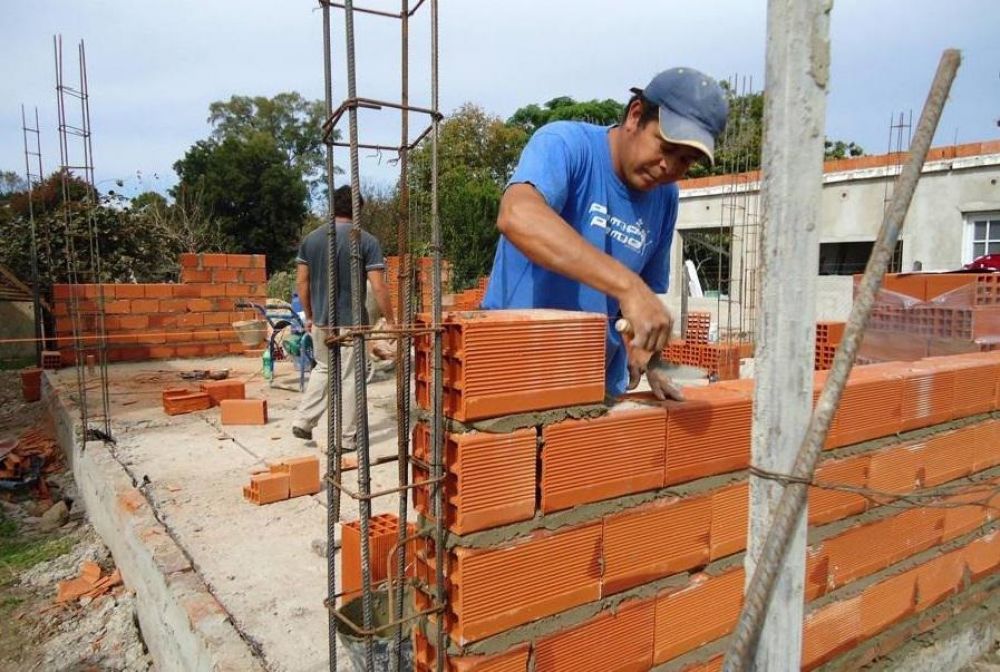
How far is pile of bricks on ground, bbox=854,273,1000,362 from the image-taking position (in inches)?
165

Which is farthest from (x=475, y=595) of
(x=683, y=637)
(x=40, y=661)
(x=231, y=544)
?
(x=40, y=661)

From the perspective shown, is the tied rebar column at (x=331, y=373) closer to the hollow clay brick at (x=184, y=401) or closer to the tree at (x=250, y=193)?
the hollow clay brick at (x=184, y=401)

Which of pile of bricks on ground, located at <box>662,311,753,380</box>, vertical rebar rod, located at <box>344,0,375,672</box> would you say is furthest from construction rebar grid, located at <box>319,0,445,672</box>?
pile of bricks on ground, located at <box>662,311,753,380</box>

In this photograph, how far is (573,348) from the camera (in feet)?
5.50

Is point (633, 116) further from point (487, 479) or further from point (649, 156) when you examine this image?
point (487, 479)

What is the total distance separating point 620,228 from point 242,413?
4.50 metres

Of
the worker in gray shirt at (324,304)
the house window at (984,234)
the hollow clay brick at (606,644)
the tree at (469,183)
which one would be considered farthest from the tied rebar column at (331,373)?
the house window at (984,234)

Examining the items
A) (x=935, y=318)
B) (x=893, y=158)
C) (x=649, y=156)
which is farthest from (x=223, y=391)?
(x=893, y=158)

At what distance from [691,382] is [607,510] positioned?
646 cm

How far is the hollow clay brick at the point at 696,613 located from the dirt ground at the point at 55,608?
2.39 m

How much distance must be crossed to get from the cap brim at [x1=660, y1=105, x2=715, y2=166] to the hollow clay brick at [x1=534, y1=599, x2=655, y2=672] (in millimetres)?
1236

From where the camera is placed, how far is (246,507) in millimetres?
3848

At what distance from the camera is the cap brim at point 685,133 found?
1.73 m

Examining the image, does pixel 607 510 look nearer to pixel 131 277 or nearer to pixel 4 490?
pixel 4 490
